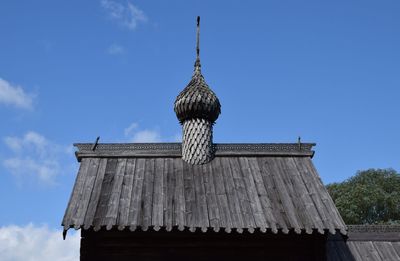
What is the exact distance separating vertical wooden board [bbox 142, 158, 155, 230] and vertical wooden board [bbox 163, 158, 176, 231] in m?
0.27

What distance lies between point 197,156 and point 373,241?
5.31 m

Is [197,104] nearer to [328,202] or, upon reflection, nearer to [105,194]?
[105,194]

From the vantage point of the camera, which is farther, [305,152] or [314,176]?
[305,152]

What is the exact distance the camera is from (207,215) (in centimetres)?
851

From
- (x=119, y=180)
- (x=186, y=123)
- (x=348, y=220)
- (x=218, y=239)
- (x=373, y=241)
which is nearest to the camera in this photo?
(x=218, y=239)

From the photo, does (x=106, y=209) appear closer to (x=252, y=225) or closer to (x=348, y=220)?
(x=252, y=225)

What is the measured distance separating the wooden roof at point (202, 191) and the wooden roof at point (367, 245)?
8.41 ft

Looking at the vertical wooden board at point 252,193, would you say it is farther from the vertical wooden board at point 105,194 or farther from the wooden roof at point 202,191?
the vertical wooden board at point 105,194

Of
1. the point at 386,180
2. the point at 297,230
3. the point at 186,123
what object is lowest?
the point at 297,230

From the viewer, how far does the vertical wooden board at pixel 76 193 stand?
26.6ft

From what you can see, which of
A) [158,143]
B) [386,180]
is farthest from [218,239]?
[386,180]

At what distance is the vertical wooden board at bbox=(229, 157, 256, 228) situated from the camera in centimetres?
838

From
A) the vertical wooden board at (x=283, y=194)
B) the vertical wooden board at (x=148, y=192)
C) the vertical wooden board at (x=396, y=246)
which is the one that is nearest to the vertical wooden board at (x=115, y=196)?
the vertical wooden board at (x=148, y=192)

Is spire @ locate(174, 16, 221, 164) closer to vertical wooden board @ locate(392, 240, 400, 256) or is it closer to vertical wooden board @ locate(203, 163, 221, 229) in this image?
vertical wooden board @ locate(203, 163, 221, 229)
